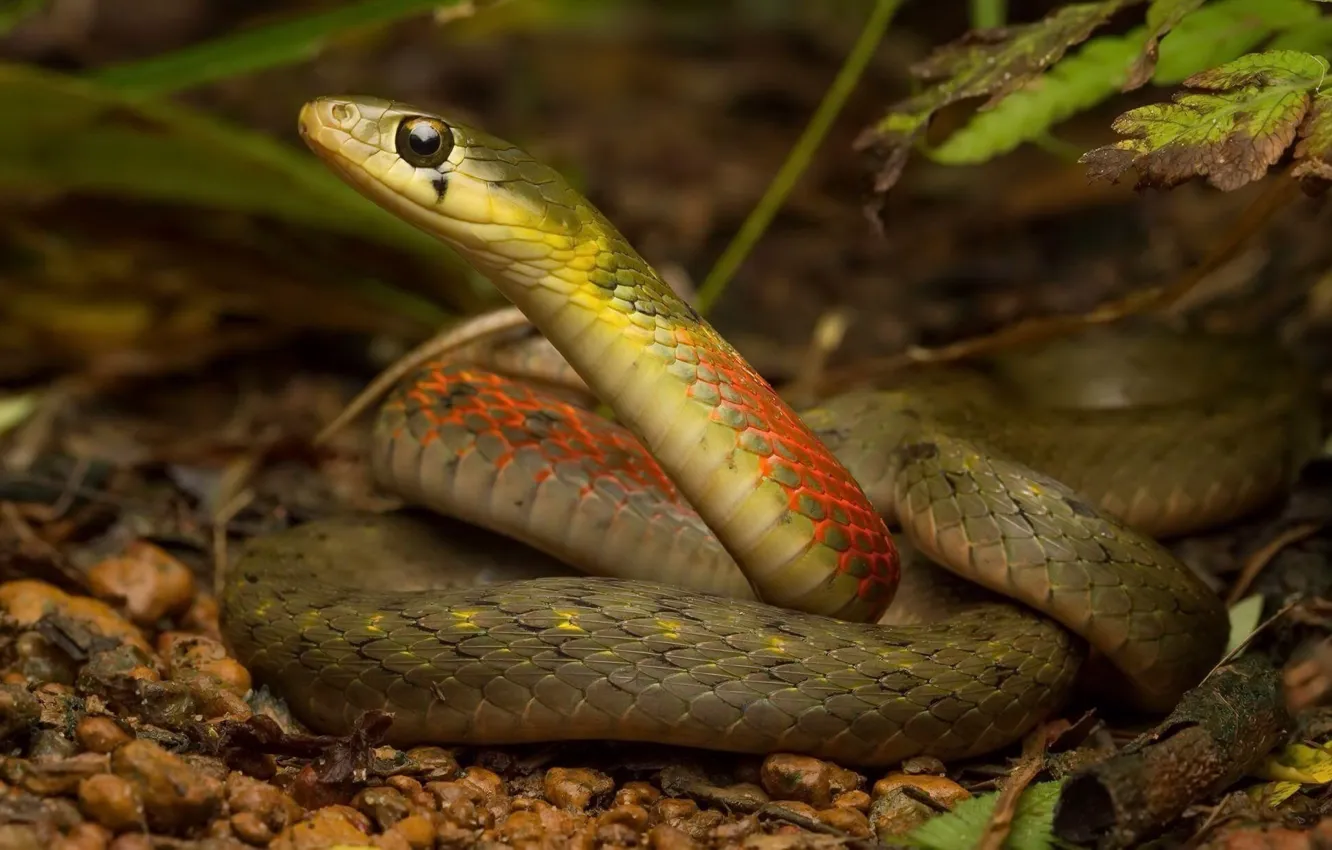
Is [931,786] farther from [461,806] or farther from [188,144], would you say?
[188,144]

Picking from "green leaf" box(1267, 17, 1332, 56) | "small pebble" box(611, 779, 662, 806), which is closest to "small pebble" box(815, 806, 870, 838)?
"small pebble" box(611, 779, 662, 806)

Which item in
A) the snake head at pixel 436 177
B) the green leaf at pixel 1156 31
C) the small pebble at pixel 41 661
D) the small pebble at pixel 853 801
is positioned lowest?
the small pebble at pixel 41 661

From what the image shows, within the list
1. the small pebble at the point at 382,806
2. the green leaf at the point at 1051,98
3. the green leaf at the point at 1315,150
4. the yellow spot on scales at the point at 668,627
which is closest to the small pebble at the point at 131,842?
the small pebble at the point at 382,806

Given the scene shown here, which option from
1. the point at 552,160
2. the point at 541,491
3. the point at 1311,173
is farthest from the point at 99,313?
the point at 1311,173

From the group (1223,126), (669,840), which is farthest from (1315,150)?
(669,840)

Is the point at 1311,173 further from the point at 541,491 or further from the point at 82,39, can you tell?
the point at 82,39

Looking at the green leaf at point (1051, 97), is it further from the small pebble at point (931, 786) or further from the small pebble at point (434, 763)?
the small pebble at point (434, 763)

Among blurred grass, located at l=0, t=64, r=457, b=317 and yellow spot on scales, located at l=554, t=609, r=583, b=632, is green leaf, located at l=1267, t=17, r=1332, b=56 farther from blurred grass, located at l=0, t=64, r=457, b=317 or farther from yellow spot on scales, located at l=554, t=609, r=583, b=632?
blurred grass, located at l=0, t=64, r=457, b=317
